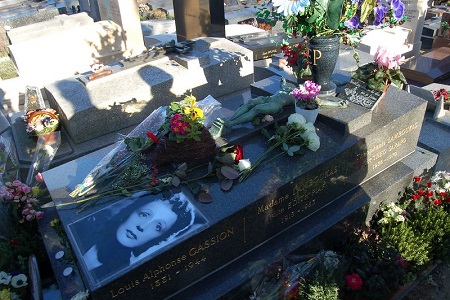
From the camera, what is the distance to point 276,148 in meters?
4.42

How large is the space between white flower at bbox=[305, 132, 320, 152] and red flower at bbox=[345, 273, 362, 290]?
1427 mm

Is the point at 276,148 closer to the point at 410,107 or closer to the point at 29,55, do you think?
the point at 410,107

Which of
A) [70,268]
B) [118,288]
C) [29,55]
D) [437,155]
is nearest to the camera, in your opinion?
[118,288]

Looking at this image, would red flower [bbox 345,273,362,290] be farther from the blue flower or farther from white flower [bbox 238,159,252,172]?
the blue flower

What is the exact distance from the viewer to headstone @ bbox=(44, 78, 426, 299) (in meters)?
3.46


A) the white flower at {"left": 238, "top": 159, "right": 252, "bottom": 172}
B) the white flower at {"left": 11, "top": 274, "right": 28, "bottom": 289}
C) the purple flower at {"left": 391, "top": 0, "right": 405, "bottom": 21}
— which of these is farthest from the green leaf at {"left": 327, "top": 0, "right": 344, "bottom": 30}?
the white flower at {"left": 11, "top": 274, "right": 28, "bottom": 289}

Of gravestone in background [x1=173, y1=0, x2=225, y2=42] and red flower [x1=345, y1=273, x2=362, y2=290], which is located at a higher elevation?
gravestone in background [x1=173, y1=0, x2=225, y2=42]

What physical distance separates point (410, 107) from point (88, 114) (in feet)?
16.2

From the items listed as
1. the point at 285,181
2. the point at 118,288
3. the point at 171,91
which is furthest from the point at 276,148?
the point at 171,91

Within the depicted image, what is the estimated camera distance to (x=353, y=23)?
460cm

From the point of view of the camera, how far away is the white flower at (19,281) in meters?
3.87

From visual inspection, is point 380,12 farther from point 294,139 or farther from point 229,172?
point 229,172

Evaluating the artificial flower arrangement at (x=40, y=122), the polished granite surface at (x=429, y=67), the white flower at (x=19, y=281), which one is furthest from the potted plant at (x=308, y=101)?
the polished granite surface at (x=429, y=67)

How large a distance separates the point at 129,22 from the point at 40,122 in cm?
510
